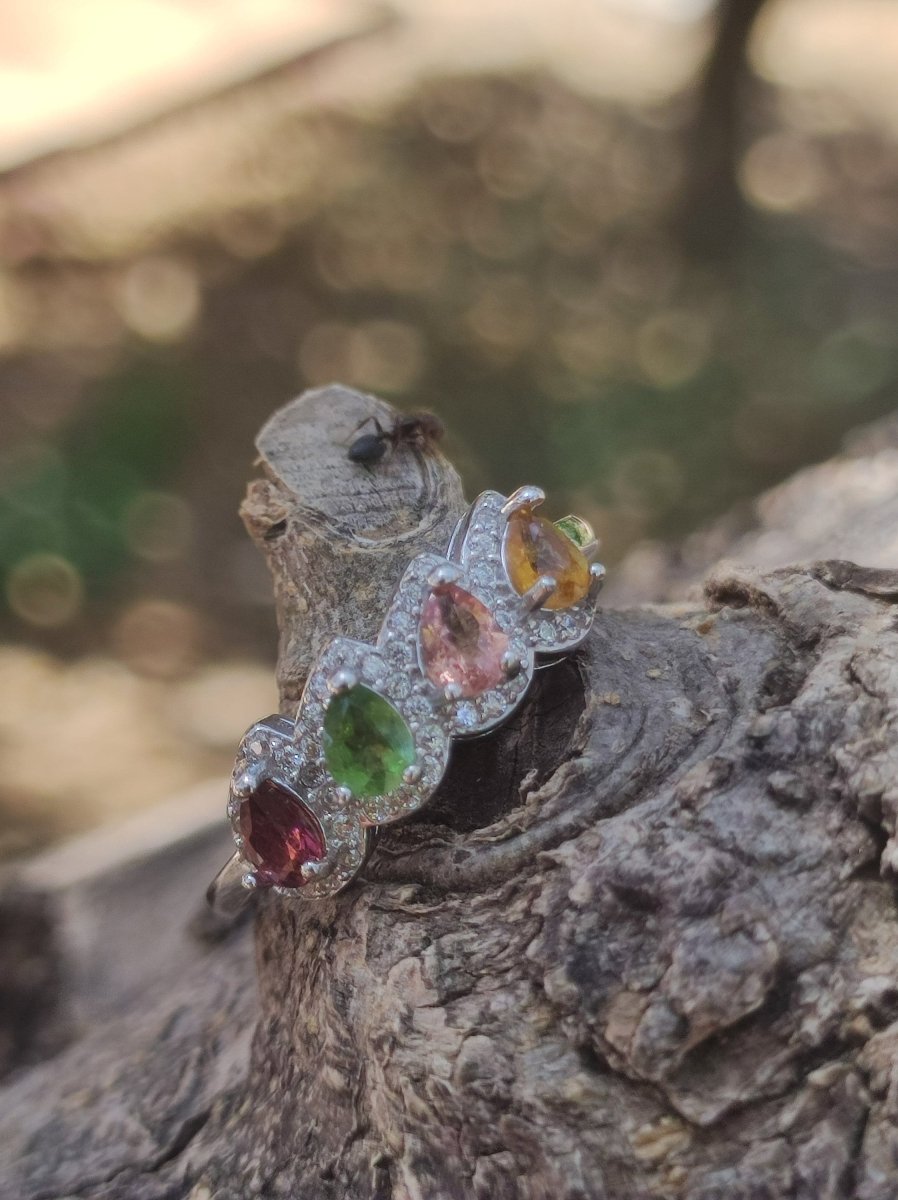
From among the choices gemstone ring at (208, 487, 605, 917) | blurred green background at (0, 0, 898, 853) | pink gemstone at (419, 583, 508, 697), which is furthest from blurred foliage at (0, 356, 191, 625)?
pink gemstone at (419, 583, 508, 697)

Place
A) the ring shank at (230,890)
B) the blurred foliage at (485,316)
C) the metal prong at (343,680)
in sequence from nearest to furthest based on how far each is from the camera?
the metal prong at (343,680) → the ring shank at (230,890) → the blurred foliage at (485,316)

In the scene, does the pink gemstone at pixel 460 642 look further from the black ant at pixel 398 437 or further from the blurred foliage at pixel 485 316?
the blurred foliage at pixel 485 316

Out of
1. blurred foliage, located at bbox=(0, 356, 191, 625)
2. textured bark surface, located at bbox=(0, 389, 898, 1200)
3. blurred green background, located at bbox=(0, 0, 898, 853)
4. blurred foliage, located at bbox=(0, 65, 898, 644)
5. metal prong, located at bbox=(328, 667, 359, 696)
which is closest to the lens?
textured bark surface, located at bbox=(0, 389, 898, 1200)

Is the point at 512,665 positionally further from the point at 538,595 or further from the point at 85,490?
the point at 85,490

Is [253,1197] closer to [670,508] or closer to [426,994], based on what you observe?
[426,994]

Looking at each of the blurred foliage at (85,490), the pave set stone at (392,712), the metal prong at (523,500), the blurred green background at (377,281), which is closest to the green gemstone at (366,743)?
the pave set stone at (392,712)

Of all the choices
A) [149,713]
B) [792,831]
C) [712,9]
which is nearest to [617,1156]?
[792,831]

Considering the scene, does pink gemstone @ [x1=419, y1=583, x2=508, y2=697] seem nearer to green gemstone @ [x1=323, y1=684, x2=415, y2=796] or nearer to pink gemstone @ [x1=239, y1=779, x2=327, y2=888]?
green gemstone @ [x1=323, y1=684, x2=415, y2=796]

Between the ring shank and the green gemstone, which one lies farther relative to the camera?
the ring shank
